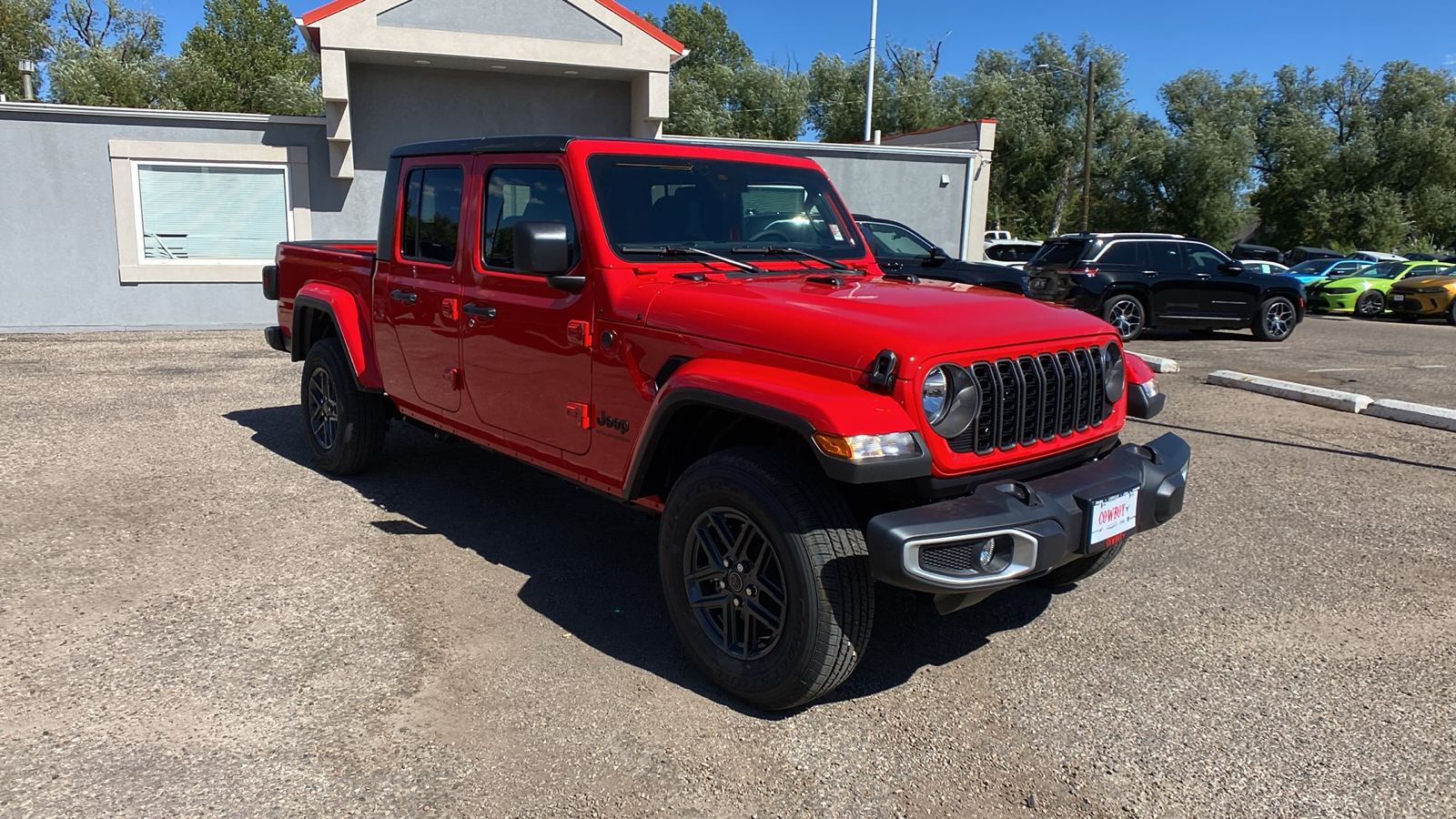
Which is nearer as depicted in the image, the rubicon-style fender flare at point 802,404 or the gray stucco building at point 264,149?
the rubicon-style fender flare at point 802,404

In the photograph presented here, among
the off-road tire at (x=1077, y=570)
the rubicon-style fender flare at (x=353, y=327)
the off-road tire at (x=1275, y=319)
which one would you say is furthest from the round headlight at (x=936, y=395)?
the off-road tire at (x=1275, y=319)

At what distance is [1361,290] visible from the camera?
21797mm

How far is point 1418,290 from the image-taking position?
20.3 metres

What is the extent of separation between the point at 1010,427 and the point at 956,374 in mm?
334

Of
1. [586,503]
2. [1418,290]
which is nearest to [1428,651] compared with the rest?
[586,503]

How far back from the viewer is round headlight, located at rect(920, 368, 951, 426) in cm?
312

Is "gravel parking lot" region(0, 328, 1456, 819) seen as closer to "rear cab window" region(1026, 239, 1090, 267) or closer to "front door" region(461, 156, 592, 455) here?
"front door" region(461, 156, 592, 455)

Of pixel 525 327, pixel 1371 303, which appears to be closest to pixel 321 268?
pixel 525 327

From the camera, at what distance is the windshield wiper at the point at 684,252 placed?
4.00 m

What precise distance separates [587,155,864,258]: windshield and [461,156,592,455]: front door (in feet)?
0.70

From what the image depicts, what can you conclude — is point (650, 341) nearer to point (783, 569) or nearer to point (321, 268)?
point (783, 569)

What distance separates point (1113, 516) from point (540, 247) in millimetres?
2247

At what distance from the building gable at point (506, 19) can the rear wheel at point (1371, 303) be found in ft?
56.5

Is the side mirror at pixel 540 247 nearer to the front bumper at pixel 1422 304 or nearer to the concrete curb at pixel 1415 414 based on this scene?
the concrete curb at pixel 1415 414
